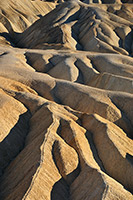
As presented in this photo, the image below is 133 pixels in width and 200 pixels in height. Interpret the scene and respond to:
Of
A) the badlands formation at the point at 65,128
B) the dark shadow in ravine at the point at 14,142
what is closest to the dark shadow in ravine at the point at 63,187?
the badlands formation at the point at 65,128

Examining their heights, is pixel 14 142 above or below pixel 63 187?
above

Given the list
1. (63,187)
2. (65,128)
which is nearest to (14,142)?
(65,128)

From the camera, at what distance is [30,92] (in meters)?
20.5

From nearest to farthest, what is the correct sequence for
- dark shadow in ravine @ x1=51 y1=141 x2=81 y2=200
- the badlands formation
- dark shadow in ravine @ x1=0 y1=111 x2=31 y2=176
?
dark shadow in ravine @ x1=51 y1=141 x2=81 y2=200
the badlands formation
dark shadow in ravine @ x1=0 y1=111 x2=31 y2=176

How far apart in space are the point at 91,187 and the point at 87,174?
833 millimetres

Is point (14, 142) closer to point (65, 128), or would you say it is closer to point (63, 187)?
point (65, 128)

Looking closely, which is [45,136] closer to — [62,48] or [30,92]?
[30,92]

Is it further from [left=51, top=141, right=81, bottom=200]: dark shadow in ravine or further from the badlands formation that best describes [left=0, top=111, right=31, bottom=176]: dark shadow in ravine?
[left=51, top=141, right=81, bottom=200]: dark shadow in ravine

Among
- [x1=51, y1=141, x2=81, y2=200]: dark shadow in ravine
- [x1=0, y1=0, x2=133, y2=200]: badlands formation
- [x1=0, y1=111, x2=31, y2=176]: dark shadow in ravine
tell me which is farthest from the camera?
[x1=0, y1=111, x2=31, y2=176]: dark shadow in ravine

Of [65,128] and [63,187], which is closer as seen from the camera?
[63,187]

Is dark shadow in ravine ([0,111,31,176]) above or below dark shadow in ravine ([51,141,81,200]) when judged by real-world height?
above

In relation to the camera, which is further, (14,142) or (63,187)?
(14,142)

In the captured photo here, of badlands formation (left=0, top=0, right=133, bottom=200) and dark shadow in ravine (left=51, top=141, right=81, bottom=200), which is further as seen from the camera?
badlands formation (left=0, top=0, right=133, bottom=200)

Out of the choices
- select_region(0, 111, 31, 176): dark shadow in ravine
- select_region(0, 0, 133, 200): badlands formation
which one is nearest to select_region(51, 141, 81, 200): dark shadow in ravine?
select_region(0, 0, 133, 200): badlands formation
